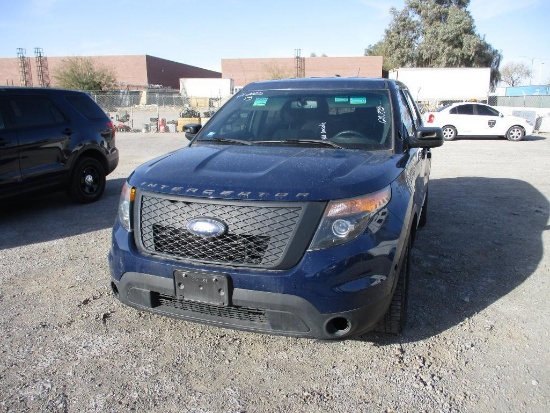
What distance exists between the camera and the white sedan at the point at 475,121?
18844 millimetres

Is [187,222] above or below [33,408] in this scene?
above

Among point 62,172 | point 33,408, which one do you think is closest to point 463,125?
point 62,172

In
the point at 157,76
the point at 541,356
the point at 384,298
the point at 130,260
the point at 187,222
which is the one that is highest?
the point at 157,76

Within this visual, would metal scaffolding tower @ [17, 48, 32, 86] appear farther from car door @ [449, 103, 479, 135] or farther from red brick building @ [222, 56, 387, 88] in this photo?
car door @ [449, 103, 479, 135]

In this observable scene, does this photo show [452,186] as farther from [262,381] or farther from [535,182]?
[262,381]

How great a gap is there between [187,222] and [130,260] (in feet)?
1.53

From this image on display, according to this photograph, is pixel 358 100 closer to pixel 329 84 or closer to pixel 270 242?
pixel 329 84

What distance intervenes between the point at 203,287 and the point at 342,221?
885mm

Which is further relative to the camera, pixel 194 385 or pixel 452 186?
pixel 452 186

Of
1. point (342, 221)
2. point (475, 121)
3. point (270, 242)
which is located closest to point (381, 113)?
point (342, 221)

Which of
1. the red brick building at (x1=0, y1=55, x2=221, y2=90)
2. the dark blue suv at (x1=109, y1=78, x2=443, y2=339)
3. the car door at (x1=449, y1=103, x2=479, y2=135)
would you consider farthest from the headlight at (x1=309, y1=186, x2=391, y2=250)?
the red brick building at (x1=0, y1=55, x2=221, y2=90)

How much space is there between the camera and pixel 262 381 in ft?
9.12

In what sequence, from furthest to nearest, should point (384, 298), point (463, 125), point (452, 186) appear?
point (463, 125) < point (452, 186) < point (384, 298)

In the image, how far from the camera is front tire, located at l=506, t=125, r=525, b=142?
18672 mm
